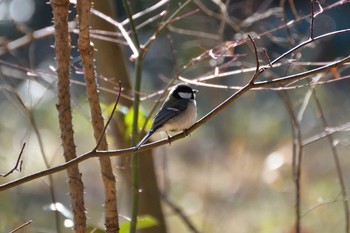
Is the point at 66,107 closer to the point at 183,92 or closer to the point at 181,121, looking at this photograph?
the point at 181,121

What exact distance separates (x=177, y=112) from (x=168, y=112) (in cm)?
4

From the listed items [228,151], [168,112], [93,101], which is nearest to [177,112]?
[168,112]

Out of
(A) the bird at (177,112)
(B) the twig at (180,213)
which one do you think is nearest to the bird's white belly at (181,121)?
(A) the bird at (177,112)

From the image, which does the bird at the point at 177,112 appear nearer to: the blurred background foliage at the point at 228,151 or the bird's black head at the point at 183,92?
the bird's black head at the point at 183,92

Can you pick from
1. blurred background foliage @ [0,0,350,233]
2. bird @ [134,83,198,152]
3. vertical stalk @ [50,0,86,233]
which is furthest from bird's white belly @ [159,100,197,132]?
blurred background foliage @ [0,0,350,233]

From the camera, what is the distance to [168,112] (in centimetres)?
284

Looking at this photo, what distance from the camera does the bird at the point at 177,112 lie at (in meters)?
2.73

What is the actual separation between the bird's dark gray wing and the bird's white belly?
2cm

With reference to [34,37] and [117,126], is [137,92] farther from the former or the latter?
[34,37]

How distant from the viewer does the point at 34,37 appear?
3.55 meters

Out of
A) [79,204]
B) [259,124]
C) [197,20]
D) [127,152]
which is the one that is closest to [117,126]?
[79,204]

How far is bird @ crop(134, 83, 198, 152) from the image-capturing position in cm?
273

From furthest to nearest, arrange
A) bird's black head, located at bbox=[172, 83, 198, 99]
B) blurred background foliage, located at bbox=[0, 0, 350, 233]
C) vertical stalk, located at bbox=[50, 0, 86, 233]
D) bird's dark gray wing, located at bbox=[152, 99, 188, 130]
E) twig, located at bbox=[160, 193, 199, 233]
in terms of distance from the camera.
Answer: blurred background foliage, located at bbox=[0, 0, 350, 233] → twig, located at bbox=[160, 193, 199, 233] → bird's black head, located at bbox=[172, 83, 198, 99] → bird's dark gray wing, located at bbox=[152, 99, 188, 130] → vertical stalk, located at bbox=[50, 0, 86, 233]

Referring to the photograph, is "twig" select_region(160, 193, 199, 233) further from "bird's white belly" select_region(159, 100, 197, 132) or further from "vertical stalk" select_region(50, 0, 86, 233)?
"vertical stalk" select_region(50, 0, 86, 233)
